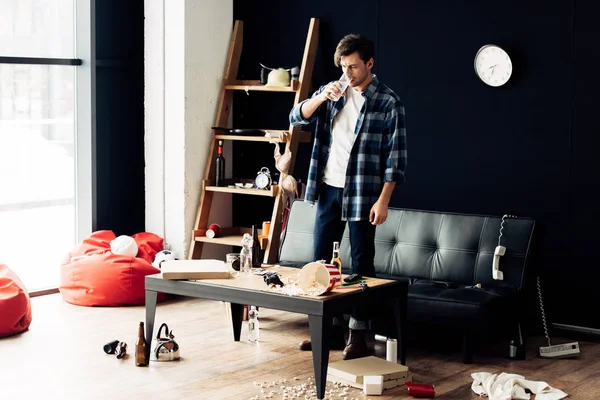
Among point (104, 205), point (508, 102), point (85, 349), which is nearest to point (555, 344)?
point (508, 102)

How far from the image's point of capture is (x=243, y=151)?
7148mm

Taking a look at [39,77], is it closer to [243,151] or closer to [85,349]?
[243,151]

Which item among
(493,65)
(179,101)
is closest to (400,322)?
(493,65)

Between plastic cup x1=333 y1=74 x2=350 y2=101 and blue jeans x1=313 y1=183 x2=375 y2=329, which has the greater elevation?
plastic cup x1=333 y1=74 x2=350 y2=101

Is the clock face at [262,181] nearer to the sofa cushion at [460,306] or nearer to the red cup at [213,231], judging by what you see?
the red cup at [213,231]

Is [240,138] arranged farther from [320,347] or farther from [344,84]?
[320,347]

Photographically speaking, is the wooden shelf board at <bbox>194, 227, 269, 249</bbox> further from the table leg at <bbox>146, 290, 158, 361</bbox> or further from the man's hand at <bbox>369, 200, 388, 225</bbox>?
the man's hand at <bbox>369, 200, 388, 225</bbox>

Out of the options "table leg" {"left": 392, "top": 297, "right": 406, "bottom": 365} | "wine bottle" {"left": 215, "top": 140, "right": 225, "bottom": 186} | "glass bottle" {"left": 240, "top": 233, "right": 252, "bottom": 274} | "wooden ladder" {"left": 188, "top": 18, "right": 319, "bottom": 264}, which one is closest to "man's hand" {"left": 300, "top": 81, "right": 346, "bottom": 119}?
"glass bottle" {"left": 240, "top": 233, "right": 252, "bottom": 274}

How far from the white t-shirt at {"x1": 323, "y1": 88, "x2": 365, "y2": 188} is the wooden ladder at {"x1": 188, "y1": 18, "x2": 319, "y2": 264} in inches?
58.2

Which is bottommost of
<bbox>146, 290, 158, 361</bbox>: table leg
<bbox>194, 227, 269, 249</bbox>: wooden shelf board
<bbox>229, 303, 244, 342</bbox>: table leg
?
<bbox>229, 303, 244, 342</bbox>: table leg

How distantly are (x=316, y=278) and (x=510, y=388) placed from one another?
1045 mm

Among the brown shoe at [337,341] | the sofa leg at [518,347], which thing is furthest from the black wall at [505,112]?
the brown shoe at [337,341]

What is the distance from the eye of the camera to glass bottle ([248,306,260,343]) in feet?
17.0

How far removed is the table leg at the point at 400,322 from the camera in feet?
15.3
